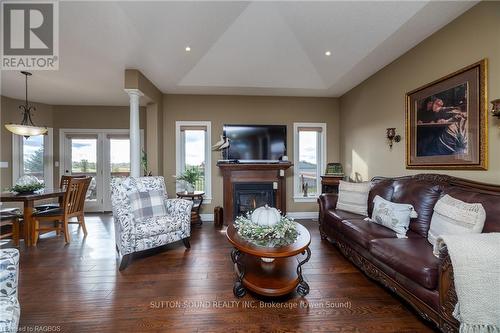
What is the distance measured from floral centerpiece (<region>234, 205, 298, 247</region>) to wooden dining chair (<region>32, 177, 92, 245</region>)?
299 cm

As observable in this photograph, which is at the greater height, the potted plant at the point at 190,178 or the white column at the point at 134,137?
the white column at the point at 134,137

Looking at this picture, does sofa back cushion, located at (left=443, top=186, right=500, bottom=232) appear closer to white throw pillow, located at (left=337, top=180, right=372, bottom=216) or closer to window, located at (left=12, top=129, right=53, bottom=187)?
white throw pillow, located at (left=337, top=180, right=372, bottom=216)

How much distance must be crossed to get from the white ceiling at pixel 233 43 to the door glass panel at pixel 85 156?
134 centimetres

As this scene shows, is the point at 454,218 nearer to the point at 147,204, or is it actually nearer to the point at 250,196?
the point at 250,196

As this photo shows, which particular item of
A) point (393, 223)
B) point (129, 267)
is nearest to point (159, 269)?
point (129, 267)

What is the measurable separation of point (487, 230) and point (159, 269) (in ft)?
10.3

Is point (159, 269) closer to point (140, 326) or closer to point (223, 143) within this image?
point (140, 326)

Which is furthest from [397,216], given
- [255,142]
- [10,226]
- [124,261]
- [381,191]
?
[10,226]

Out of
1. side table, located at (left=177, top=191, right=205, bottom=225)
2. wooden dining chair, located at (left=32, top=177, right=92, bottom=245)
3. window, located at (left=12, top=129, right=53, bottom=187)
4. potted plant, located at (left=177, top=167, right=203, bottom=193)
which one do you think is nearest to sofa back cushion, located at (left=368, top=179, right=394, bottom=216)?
side table, located at (left=177, top=191, right=205, bottom=225)

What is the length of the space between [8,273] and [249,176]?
11.2ft

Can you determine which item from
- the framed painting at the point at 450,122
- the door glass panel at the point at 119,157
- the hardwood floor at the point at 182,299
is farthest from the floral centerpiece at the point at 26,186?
the framed painting at the point at 450,122

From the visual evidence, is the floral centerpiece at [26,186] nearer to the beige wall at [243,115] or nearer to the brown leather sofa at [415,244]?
the beige wall at [243,115]

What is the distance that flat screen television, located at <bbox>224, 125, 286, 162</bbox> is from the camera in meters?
4.44

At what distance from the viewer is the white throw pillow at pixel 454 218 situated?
1.70 meters
